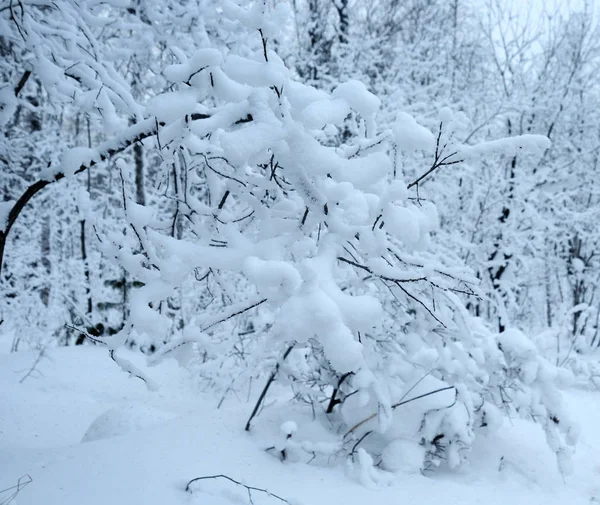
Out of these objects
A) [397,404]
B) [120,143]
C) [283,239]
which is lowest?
[397,404]

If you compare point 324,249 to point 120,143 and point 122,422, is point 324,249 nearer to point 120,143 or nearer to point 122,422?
point 120,143

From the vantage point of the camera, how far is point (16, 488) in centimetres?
223

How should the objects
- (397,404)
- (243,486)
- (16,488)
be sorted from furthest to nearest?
1. (397,404)
2. (243,486)
3. (16,488)

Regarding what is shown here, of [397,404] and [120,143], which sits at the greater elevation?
[120,143]

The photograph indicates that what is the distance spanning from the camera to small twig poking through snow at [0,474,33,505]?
2044 mm

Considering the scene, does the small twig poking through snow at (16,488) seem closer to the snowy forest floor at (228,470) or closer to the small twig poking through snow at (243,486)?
the snowy forest floor at (228,470)

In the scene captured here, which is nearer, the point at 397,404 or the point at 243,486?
the point at 243,486

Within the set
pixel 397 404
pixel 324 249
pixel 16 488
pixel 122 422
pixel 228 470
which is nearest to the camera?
pixel 324 249

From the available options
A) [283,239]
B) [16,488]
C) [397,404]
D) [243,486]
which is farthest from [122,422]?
[283,239]

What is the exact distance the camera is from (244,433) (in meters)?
3.08

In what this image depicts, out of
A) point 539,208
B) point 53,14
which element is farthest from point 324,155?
point 539,208

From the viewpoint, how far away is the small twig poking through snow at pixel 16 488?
6.71 feet

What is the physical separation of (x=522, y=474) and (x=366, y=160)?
101 inches

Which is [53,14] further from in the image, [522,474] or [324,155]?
[522,474]
